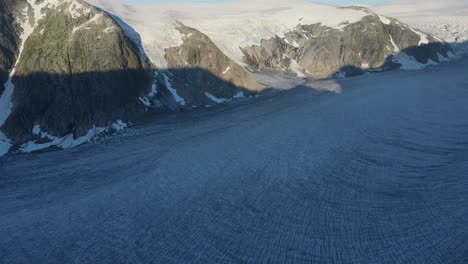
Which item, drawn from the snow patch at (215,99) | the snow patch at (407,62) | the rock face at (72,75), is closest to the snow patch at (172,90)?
the rock face at (72,75)

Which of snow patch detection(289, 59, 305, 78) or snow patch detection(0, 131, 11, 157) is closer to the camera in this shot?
snow patch detection(0, 131, 11, 157)

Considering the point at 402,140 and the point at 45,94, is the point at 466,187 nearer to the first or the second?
the point at 402,140

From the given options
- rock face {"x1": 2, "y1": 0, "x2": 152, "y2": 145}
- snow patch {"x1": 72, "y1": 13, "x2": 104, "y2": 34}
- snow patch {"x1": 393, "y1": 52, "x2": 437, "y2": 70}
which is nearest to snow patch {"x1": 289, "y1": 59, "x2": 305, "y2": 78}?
snow patch {"x1": 393, "y1": 52, "x2": 437, "y2": 70}

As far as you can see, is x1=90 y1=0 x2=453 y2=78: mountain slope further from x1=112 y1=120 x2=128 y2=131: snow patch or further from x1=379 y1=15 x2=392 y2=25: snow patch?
x1=112 y1=120 x2=128 y2=131: snow patch

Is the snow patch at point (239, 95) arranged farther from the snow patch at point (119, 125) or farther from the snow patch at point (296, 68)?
the snow patch at point (296, 68)

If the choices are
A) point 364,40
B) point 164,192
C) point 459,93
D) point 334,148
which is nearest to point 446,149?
point 334,148

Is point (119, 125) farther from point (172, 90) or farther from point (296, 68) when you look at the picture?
point (296, 68)
